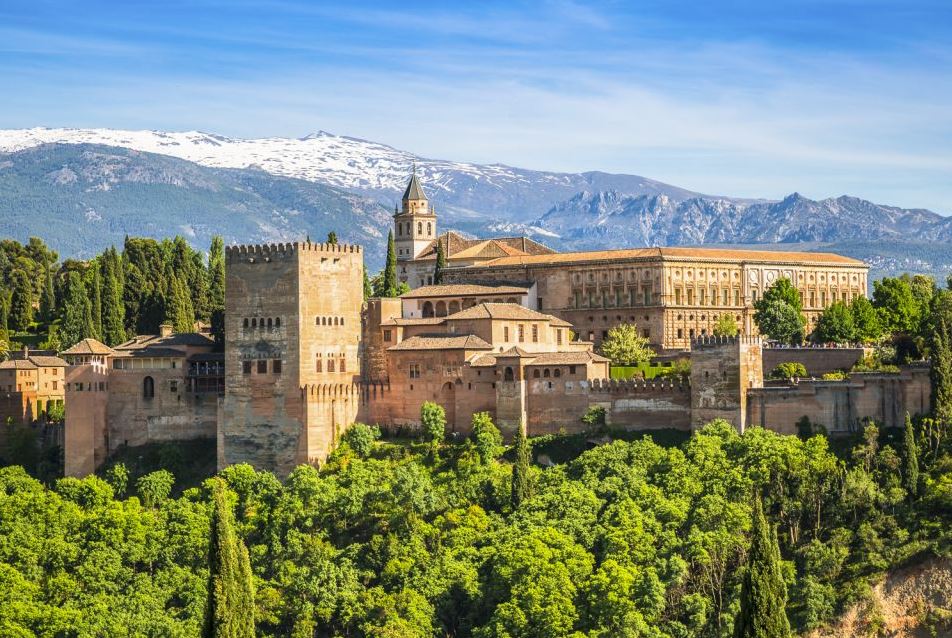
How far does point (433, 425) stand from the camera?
77.1 m

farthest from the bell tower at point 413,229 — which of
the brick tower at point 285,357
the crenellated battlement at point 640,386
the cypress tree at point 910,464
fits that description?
the cypress tree at point 910,464

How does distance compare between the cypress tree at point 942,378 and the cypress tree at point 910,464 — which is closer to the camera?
the cypress tree at point 910,464

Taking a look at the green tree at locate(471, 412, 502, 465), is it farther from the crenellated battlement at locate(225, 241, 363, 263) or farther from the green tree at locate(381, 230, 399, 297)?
the green tree at locate(381, 230, 399, 297)

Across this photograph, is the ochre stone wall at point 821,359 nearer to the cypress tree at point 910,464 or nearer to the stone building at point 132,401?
the cypress tree at point 910,464

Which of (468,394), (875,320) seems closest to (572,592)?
(468,394)

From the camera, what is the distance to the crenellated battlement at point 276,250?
77.8 metres

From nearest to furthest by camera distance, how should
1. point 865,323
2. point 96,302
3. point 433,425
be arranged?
point 433,425, point 865,323, point 96,302

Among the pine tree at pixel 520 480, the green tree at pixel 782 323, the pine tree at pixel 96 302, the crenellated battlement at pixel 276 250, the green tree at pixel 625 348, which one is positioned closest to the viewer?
the pine tree at pixel 520 480

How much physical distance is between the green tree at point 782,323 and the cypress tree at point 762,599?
4501 centimetres

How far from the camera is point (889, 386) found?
7119cm

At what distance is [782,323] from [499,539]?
34255mm

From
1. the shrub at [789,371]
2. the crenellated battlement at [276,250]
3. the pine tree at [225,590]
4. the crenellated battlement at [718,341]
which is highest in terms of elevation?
the crenellated battlement at [276,250]

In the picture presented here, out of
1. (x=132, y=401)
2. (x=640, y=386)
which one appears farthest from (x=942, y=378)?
(x=132, y=401)

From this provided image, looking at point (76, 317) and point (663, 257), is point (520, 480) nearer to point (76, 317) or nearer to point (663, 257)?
point (663, 257)
